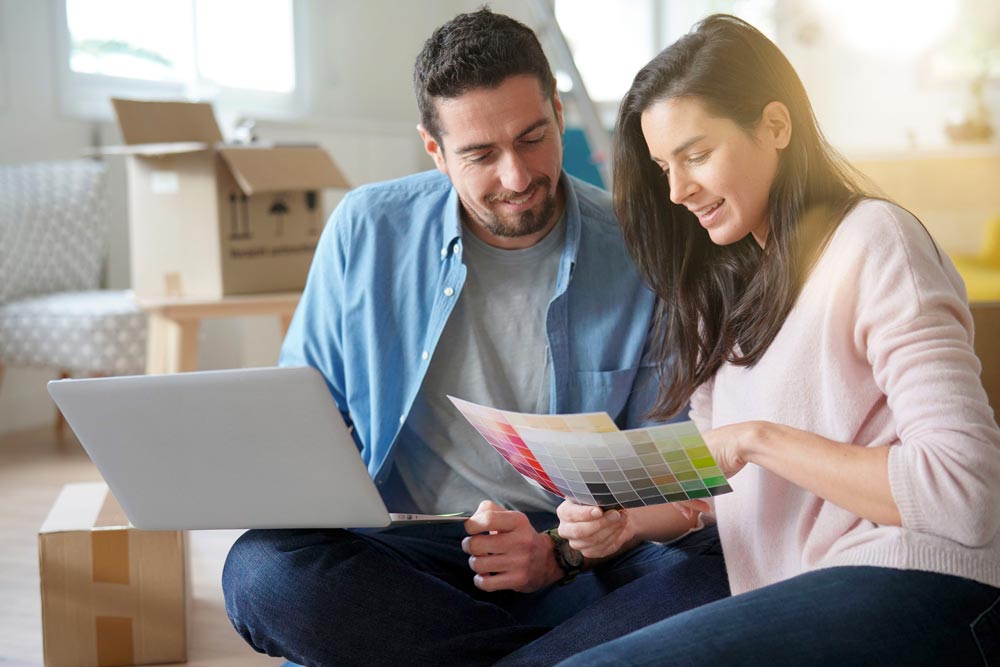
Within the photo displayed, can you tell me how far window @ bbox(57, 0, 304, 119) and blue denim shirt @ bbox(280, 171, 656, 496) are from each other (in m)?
2.36

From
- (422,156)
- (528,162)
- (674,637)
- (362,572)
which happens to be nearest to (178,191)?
(528,162)

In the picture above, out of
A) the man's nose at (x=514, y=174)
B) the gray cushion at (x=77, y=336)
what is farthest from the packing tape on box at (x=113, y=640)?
the gray cushion at (x=77, y=336)

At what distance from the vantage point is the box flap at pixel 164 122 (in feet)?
8.23

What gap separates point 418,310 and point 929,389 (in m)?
0.73

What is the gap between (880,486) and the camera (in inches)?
37.8

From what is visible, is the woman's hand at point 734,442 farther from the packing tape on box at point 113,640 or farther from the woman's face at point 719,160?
the packing tape on box at point 113,640

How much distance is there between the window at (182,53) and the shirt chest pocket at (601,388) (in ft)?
8.65

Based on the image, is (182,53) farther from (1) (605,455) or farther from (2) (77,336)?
(1) (605,455)

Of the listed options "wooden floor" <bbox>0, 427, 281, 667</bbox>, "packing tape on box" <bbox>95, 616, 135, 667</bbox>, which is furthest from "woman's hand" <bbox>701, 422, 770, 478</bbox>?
"packing tape on box" <bbox>95, 616, 135, 667</bbox>

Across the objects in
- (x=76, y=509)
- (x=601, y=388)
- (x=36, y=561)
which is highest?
(x=601, y=388)

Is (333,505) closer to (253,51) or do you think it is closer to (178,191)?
(178,191)

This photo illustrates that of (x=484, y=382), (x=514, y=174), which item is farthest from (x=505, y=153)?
(x=484, y=382)

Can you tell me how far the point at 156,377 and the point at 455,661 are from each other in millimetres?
462

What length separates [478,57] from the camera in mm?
1420
